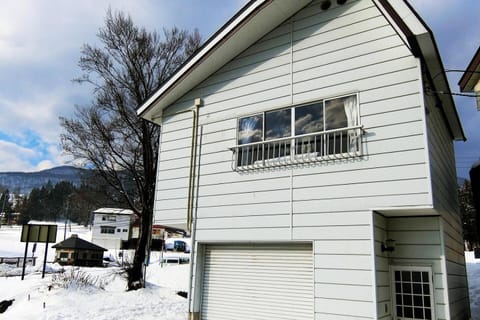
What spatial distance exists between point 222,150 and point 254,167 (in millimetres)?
1075

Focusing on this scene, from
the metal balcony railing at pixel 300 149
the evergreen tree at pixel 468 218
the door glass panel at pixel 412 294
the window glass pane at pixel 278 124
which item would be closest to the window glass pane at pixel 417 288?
the door glass panel at pixel 412 294

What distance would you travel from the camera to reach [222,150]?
27.5 feet

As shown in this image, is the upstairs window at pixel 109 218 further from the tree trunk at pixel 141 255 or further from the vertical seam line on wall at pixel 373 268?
the vertical seam line on wall at pixel 373 268

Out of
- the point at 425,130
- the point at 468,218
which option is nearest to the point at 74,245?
the point at 425,130

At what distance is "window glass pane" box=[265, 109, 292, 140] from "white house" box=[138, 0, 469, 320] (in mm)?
27

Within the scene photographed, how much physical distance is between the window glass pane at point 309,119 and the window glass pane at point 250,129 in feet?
2.95

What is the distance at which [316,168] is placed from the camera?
270 inches

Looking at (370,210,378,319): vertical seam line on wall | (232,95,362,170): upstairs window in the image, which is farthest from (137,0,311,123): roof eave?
(370,210,378,319): vertical seam line on wall

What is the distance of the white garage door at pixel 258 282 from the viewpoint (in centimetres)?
689

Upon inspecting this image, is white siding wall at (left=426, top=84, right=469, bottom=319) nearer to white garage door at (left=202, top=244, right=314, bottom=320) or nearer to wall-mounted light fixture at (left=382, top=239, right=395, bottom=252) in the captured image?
wall-mounted light fixture at (left=382, top=239, right=395, bottom=252)

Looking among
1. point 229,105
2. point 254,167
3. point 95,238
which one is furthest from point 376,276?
point 95,238

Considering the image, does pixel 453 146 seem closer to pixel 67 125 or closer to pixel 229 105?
pixel 229 105

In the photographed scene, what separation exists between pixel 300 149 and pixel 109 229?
4987 centimetres

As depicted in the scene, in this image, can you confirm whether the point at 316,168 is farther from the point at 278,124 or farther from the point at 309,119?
the point at 278,124
